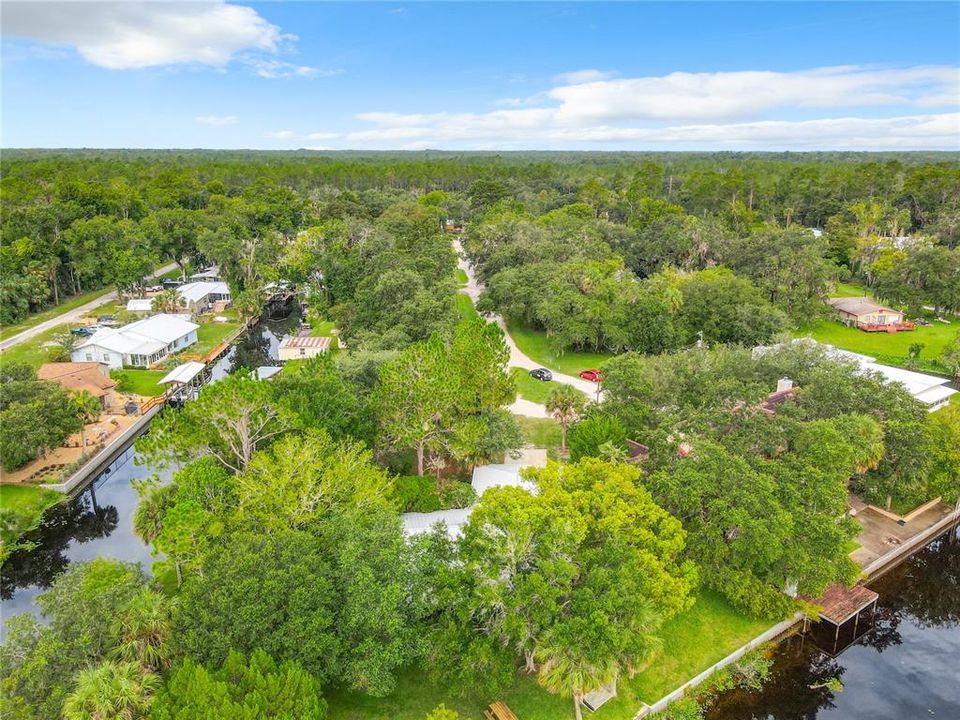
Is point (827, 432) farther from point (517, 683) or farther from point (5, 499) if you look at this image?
point (5, 499)

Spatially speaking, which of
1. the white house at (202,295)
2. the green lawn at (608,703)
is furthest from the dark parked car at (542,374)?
the white house at (202,295)

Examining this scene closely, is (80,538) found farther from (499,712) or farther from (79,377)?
(499,712)

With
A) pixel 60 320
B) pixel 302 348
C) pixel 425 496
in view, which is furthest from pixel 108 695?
pixel 60 320

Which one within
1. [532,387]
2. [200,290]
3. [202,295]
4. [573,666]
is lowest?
[532,387]

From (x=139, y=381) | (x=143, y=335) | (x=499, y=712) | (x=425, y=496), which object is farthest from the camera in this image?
(x=143, y=335)

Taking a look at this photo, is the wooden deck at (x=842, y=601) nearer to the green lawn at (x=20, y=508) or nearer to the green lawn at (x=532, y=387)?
the green lawn at (x=532, y=387)

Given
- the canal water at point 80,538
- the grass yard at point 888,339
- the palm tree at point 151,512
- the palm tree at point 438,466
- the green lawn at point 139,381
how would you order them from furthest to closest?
the grass yard at point 888,339 → the green lawn at point 139,381 → the palm tree at point 438,466 → the canal water at point 80,538 → the palm tree at point 151,512

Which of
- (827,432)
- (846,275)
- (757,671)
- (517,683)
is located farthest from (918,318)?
(517,683)
